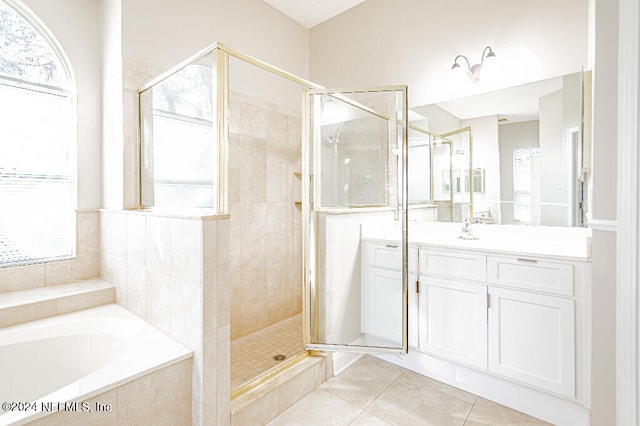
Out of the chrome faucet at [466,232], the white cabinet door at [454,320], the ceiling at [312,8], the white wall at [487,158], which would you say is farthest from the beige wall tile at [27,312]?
the ceiling at [312,8]

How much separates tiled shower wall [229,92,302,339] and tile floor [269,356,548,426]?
0.96m

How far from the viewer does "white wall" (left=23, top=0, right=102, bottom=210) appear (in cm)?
204

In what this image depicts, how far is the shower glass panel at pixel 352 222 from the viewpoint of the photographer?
2135mm

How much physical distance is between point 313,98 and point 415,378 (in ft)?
6.64

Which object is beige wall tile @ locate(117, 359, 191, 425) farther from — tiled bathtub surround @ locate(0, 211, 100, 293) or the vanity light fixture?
the vanity light fixture

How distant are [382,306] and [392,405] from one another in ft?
2.04

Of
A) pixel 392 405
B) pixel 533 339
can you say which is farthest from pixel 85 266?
pixel 533 339

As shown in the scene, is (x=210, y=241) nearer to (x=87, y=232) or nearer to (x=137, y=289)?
(x=137, y=289)

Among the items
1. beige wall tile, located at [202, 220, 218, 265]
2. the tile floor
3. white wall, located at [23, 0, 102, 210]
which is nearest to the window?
the tile floor

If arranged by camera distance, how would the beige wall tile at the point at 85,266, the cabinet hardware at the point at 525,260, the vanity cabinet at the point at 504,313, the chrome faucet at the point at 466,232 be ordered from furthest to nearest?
the chrome faucet at the point at 466,232 < the beige wall tile at the point at 85,266 < the cabinet hardware at the point at 525,260 < the vanity cabinet at the point at 504,313

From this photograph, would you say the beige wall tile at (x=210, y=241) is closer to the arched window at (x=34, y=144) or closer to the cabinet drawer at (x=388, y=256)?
the cabinet drawer at (x=388, y=256)

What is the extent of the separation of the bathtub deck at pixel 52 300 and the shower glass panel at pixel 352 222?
4.43 feet

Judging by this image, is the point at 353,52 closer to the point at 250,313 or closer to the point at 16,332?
the point at 250,313

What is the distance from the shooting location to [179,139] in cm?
175
